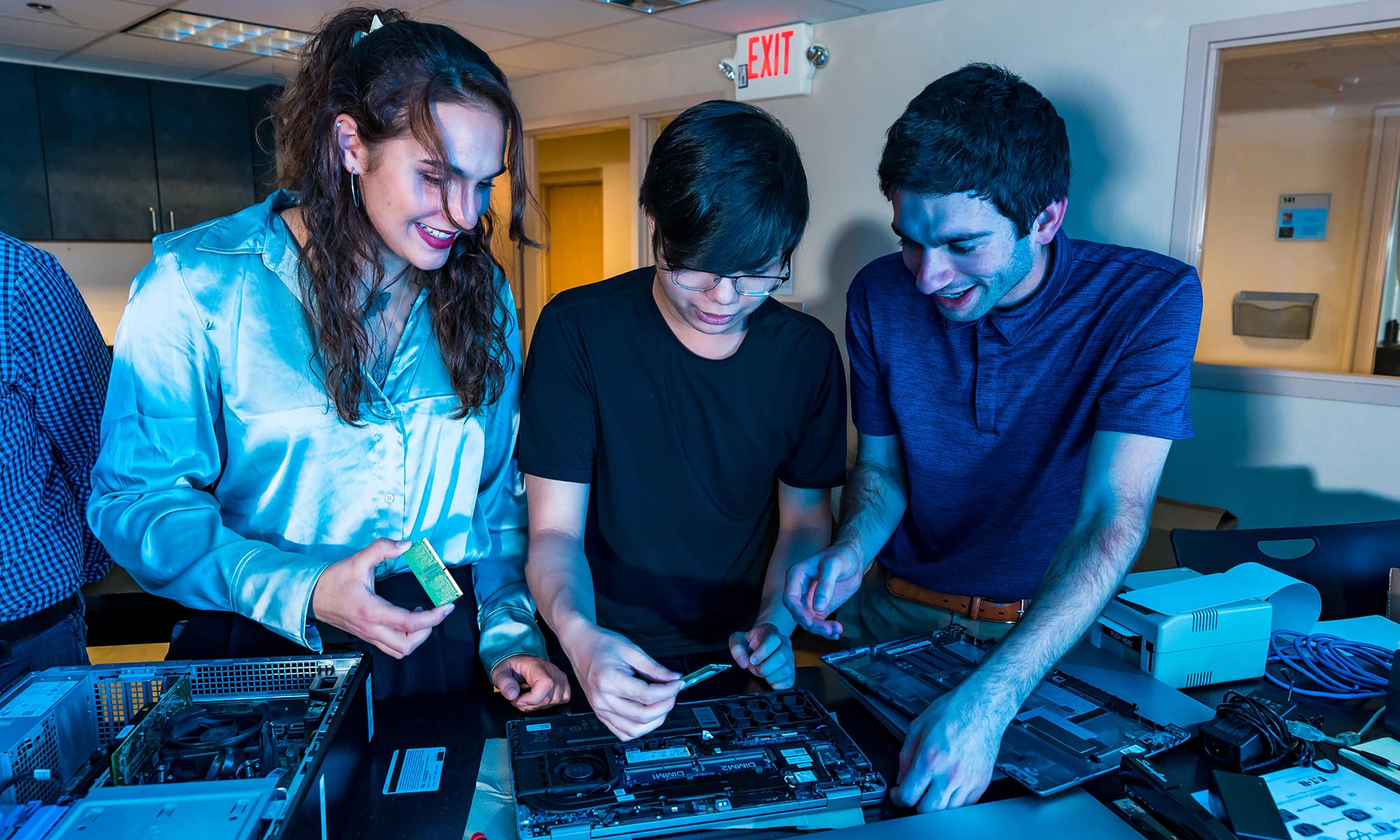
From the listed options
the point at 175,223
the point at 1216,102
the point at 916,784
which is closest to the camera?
the point at 916,784

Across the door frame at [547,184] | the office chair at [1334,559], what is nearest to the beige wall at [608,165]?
the door frame at [547,184]

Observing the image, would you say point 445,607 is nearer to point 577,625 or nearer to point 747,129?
point 577,625

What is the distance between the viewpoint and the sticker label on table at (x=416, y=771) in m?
0.91

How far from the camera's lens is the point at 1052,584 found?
116 centimetres

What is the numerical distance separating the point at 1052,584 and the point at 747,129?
0.71 meters

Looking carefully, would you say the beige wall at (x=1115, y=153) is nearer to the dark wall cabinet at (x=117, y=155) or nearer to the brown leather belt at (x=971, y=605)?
the brown leather belt at (x=971, y=605)

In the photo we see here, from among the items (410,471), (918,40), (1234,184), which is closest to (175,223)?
(918,40)

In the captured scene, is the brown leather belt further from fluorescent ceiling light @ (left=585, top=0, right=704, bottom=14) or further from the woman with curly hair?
fluorescent ceiling light @ (left=585, top=0, right=704, bottom=14)

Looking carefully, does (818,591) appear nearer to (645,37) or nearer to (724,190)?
(724,190)

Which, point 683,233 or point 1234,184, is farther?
point 1234,184

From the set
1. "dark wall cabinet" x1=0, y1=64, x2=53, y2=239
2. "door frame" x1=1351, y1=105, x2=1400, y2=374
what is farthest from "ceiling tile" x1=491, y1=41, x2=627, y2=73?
"door frame" x1=1351, y1=105, x2=1400, y2=374

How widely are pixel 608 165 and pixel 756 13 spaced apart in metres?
2.88

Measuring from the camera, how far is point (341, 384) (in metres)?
1.14

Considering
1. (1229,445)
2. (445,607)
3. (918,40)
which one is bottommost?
(1229,445)
